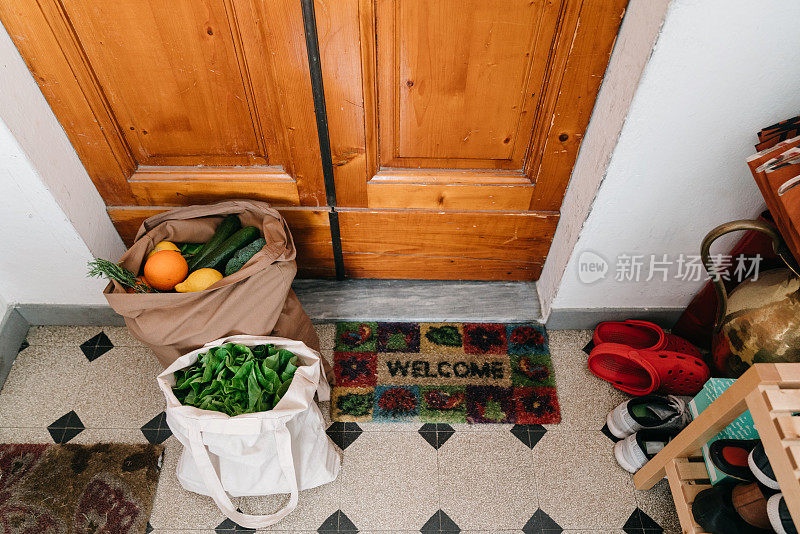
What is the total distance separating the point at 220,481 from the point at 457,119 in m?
1.14

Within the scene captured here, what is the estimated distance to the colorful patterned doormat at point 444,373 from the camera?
158 centimetres

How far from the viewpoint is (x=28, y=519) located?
1.38 meters

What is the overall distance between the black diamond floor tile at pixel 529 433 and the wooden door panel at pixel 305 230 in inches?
32.5

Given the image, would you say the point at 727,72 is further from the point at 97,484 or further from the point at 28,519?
the point at 28,519

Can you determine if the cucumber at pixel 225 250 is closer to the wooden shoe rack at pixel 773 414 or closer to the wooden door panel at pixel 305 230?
the wooden door panel at pixel 305 230

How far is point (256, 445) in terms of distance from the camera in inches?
48.8

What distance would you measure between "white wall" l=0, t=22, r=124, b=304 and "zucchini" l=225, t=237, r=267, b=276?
18.8 inches

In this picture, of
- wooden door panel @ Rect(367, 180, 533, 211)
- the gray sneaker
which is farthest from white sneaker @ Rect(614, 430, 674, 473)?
wooden door panel @ Rect(367, 180, 533, 211)

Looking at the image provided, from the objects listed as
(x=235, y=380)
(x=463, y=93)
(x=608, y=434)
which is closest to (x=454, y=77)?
(x=463, y=93)

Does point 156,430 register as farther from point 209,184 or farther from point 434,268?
point 434,268

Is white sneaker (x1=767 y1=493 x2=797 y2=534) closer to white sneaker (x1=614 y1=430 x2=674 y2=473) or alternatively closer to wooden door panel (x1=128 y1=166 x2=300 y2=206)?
white sneaker (x1=614 y1=430 x2=674 y2=473)

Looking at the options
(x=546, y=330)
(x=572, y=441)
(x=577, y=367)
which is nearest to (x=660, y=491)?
(x=572, y=441)

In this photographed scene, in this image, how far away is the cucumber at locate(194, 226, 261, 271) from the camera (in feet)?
4.58

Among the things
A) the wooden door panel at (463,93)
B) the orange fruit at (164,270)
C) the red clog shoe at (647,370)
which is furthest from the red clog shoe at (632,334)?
the orange fruit at (164,270)
